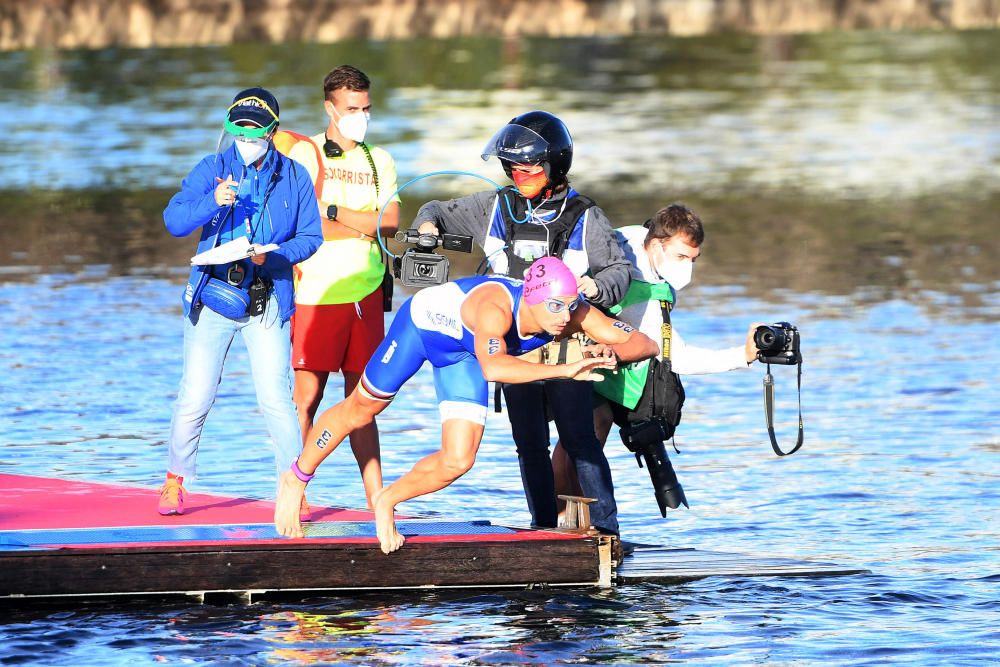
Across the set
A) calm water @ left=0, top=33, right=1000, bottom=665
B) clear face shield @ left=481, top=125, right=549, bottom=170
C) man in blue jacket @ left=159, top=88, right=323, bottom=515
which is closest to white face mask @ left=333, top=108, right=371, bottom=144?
man in blue jacket @ left=159, top=88, right=323, bottom=515

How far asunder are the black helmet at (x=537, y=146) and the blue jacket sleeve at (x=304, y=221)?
91 centimetres

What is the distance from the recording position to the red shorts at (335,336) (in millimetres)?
9945

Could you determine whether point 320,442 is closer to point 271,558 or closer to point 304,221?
point 271,558

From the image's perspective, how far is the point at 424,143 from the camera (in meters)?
33.1

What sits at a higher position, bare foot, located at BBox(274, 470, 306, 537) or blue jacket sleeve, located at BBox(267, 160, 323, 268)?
blue jacket sleeve, located at BBox(267, 160, 323, 268)

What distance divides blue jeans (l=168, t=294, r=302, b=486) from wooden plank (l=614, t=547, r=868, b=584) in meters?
1.80

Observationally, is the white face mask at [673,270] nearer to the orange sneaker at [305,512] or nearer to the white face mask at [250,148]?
the white face mask at [250,148]

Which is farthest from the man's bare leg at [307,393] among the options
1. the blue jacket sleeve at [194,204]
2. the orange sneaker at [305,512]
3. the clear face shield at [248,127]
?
the clear face shield at [248,127]

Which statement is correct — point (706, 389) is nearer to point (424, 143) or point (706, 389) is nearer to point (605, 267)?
point (605, 267)

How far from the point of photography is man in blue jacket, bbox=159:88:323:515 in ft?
30.5

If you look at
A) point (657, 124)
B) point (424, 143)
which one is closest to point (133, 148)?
Result: point (424, 143)

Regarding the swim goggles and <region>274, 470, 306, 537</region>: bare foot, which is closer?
the swim goggles

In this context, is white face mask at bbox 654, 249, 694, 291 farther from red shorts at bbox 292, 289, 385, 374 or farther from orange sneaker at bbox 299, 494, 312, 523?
orange sneaker at bbox 299, 494, 312, 523

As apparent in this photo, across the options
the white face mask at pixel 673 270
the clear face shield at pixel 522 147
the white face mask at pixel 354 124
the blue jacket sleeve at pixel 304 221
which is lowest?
the white face mask at pixel 673 270
